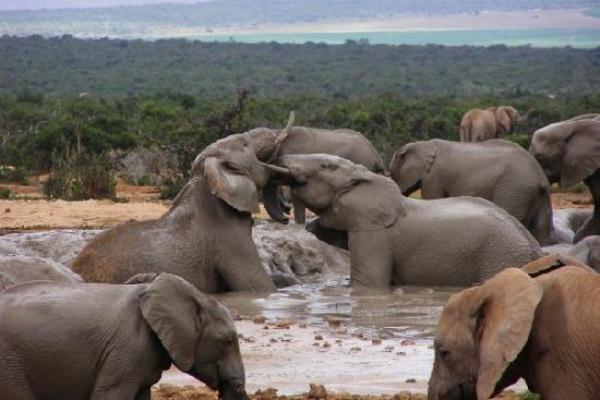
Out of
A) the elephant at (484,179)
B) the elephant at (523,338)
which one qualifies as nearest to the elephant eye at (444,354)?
the elephant at (523,338)

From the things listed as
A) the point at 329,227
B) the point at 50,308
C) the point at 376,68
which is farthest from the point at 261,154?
the point at 376,68

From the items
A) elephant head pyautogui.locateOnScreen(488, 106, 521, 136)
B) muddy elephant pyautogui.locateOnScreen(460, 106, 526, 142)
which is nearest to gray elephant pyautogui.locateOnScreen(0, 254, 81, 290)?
muddy elephant pyautogui.locateOnScreen(460, 106, 526, 142)

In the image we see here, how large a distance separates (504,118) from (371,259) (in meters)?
23.1

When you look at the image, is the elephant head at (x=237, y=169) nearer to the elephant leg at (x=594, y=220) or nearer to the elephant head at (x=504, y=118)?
the elephant leg at (x=594, y=220)

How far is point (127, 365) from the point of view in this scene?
22.5 feet

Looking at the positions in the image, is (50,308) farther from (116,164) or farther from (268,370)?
(116,164)

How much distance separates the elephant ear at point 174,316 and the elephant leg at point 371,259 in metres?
5.44

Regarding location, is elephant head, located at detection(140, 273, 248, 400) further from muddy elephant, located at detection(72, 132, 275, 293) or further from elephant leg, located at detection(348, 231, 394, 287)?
elephant leg, located at detection(348, 231, 394, 287)

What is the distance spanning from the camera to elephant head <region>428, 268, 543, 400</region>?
5938 millimetres

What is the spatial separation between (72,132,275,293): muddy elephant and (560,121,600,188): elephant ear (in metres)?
4.41

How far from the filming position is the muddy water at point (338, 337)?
8461mm

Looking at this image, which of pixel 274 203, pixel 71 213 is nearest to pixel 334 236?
pixel 274 203

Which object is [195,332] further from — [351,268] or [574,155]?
[574,155]

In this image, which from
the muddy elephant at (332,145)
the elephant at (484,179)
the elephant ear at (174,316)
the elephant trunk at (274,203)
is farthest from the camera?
the muddy elephant at (332,145)
